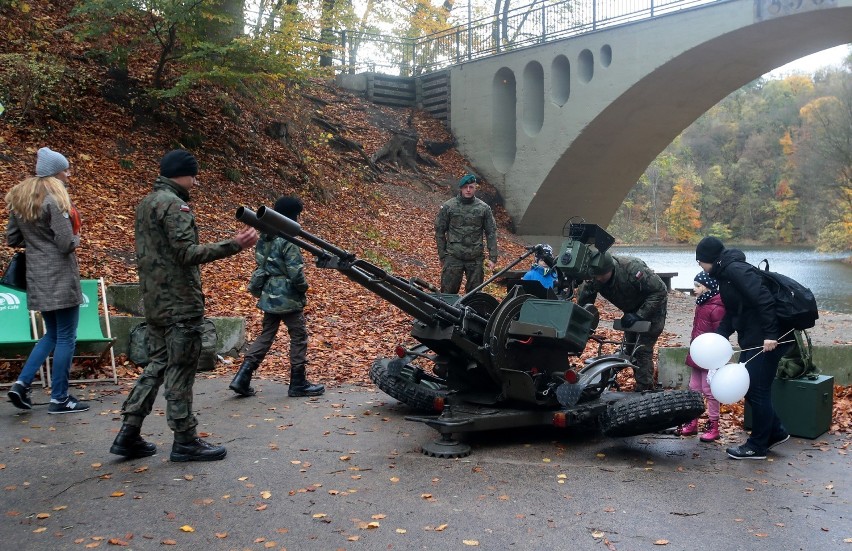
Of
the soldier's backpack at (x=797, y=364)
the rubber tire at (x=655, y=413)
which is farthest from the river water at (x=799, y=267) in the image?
the rubber tire at (x=655, y=413)

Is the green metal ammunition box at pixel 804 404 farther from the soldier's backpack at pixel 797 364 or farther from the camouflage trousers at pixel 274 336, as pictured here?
the camouflage trousers at pixel 274 336

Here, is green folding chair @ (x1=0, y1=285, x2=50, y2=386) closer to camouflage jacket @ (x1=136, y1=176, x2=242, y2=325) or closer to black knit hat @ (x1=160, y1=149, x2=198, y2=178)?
camouflage jacket @ (x1=136, y1=176, x2=242, y2=325)

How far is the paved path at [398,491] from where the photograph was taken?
160 inches

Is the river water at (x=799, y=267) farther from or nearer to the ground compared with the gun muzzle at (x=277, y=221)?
nearer to the ground

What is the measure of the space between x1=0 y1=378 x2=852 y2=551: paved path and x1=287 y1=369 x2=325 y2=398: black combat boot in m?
0.92

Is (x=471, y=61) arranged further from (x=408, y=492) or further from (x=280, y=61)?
(x=408, y=492)

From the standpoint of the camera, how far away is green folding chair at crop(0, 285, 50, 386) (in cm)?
737

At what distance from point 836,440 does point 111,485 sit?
5313 millimetres

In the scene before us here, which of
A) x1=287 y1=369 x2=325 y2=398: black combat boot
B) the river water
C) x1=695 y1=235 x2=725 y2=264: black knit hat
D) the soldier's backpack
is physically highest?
x1=695 y1=235 x2=725 y2=264: black knit hat

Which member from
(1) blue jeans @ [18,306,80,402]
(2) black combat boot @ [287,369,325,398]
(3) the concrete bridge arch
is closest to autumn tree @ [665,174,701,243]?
(3) the concrete bridge arch

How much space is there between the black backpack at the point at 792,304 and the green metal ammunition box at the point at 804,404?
2.28ft

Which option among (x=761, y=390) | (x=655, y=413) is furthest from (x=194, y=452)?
(x=761, y=390)

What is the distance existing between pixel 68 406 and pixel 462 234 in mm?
5087

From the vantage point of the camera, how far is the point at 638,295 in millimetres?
7160
